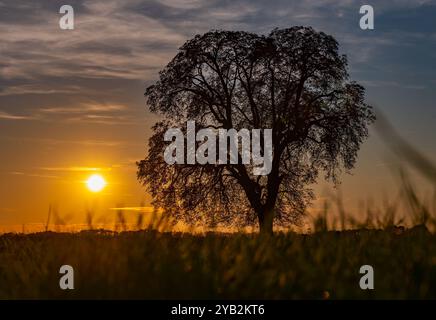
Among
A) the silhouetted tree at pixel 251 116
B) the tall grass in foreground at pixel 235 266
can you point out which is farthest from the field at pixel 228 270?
the silhouetted tree at pixel 251 116

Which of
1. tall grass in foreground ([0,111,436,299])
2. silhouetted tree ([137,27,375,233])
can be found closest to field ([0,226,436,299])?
tall grass in foreground ([0,111,436,299])

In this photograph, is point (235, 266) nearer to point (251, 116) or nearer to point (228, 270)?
point (228, 270)

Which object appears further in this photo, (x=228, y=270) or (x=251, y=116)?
(x=251, y=116)

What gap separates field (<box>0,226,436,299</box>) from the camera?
6.55m

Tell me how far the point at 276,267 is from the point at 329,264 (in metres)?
0.68

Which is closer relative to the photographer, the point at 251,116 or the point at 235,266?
the point at 235,266

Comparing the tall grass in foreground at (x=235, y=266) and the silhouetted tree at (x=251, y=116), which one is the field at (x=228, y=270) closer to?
the tall grass in foreground at (x=235, y=266)

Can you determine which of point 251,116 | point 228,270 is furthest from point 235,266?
point 251,116

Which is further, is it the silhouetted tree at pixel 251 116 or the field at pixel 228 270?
the silhouetted tree at pixel 251 116

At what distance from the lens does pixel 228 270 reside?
7.16m

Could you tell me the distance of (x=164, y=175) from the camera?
115 feet

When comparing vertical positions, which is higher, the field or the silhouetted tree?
the silhouetted tree

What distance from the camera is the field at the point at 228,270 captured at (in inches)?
258

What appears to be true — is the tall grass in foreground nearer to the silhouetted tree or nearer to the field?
the field
